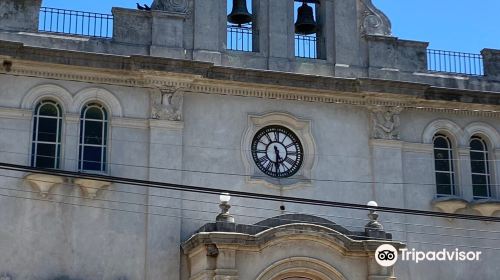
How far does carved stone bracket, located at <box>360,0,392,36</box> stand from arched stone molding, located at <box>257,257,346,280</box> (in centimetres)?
713

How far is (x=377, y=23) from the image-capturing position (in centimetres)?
2727

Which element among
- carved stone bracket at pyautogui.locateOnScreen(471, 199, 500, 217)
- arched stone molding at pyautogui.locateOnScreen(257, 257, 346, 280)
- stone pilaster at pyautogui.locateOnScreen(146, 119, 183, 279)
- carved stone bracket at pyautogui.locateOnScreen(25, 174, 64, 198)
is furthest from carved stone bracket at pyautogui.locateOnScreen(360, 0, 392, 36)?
carved stone bracket at pyautogui.locateOnScreen(25, 174, 64, 198)

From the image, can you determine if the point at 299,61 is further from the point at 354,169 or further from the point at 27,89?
the point at 27,89

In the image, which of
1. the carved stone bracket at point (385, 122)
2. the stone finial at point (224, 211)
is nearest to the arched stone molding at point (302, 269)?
the stone finial at point (224, 211)

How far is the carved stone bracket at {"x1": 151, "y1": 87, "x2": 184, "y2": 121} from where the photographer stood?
24547mm

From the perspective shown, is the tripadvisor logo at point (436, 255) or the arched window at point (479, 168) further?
the arched window at point (479, 168)

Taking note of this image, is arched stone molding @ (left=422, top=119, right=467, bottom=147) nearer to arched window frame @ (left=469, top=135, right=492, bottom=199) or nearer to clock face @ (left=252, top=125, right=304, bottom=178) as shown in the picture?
arched window frame @ (left=469, top=135, right=492, bottom=199)

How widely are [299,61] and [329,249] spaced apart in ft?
17.8

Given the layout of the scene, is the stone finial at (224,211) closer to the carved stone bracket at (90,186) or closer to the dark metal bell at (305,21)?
the carved stone bracket at (90,186)

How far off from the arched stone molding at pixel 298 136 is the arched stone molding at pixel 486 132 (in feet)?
15.2

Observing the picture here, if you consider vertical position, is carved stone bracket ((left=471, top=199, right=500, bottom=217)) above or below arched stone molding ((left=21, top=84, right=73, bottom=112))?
below

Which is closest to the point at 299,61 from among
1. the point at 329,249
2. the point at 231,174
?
the point at 231,174

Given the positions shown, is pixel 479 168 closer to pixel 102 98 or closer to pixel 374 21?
pixel 374 21

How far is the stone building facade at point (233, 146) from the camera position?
75.9ft
